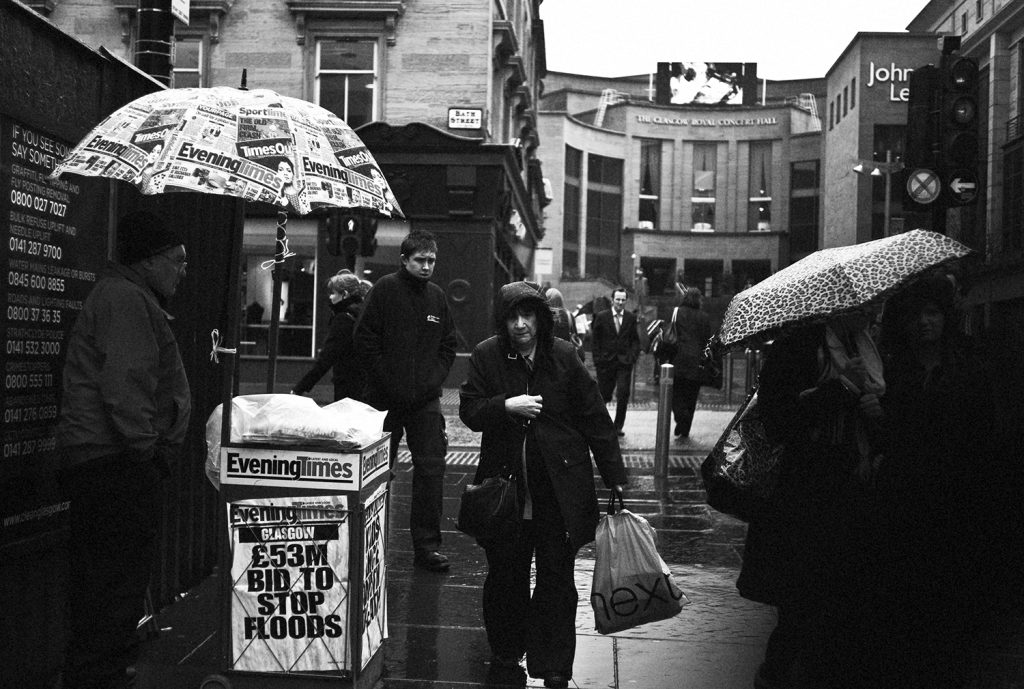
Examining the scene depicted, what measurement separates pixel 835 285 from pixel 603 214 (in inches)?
2506

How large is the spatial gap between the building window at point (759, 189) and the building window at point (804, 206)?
1.66 metres

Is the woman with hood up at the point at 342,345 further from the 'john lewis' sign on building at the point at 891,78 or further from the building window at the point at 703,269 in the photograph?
the building window at the point at 703,269

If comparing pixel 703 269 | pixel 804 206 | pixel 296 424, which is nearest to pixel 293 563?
pixel 296 424

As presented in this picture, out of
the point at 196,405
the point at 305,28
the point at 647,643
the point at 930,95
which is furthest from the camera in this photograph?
the point at 305,28

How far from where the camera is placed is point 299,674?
416cm

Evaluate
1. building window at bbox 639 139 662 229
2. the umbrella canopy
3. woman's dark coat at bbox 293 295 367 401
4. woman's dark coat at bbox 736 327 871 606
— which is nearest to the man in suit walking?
woman's dark coat at bbox 293 295 367 401

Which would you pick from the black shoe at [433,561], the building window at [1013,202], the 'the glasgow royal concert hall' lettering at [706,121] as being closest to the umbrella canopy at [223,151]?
the black shoe at [433,561]

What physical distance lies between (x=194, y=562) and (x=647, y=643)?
255cm

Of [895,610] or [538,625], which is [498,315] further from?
[895,610]

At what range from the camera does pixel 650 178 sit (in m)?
69.4

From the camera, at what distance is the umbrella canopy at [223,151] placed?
384 centimetres

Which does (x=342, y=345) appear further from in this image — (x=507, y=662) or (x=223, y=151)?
(x=223, y=151)

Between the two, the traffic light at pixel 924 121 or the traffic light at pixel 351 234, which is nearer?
the traffic light at pixel 924 121

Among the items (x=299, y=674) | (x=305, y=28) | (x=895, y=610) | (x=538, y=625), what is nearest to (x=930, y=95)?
(x=895, y=610)
